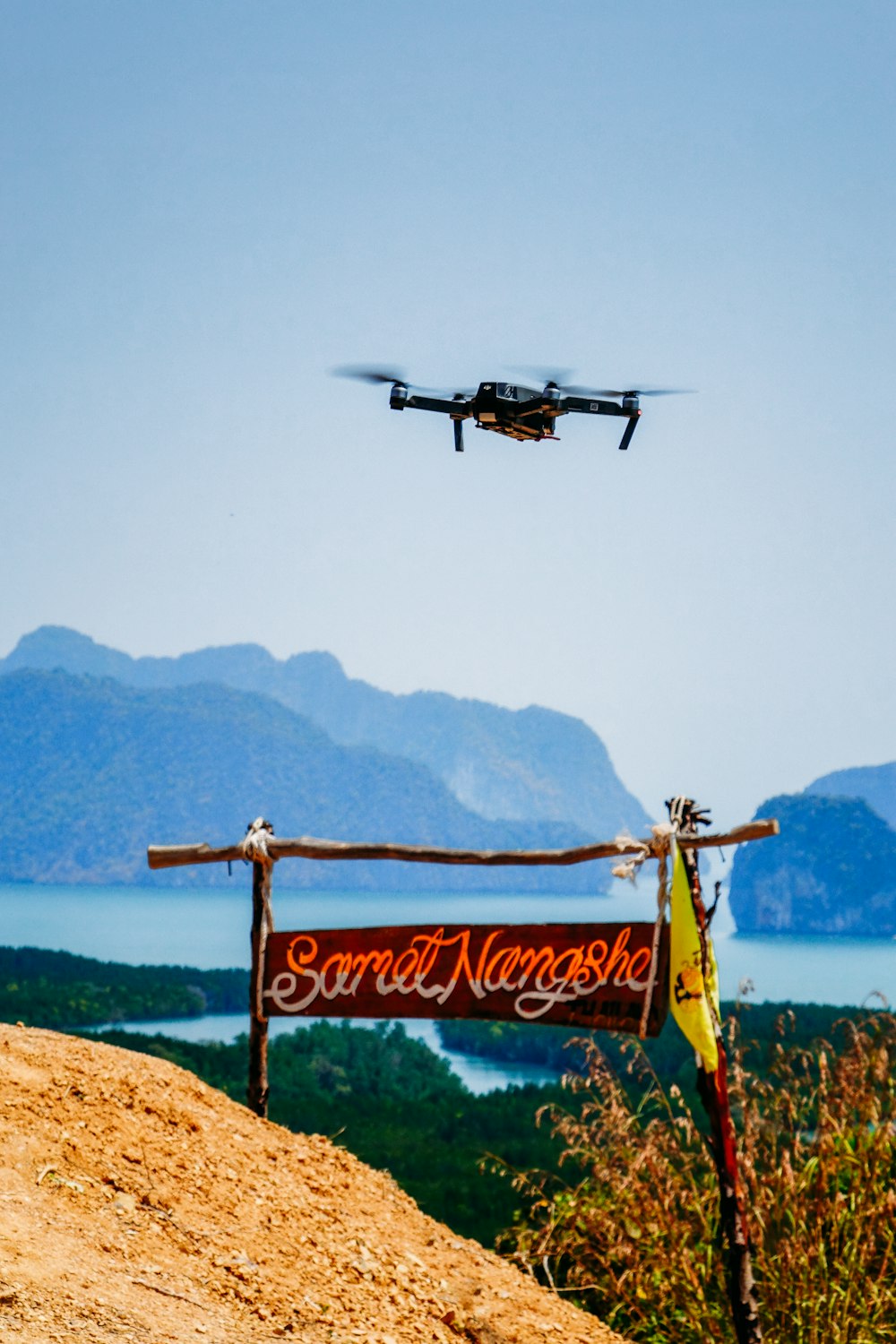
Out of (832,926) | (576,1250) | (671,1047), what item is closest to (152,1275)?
(576,1250)

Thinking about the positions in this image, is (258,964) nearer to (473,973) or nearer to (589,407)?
(473,973)

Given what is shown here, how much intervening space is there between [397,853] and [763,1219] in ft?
11.7

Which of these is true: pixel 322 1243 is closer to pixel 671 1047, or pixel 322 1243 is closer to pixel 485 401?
pixel 485 401

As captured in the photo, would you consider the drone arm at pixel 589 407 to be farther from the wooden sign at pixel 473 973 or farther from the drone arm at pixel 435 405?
the wooden sign at pixel 473 973

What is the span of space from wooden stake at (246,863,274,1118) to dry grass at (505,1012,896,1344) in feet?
6.83

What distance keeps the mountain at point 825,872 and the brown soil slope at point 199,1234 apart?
120 metres

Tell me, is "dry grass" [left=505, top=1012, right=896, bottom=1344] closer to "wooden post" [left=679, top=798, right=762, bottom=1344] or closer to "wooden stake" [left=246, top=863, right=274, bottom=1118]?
"wooden post" [left=679, top=798, right=762, bottom=1344]

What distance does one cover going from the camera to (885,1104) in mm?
10211

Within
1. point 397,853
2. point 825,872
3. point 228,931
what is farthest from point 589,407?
point 825,872

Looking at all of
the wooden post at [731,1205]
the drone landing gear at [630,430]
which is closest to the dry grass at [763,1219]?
the wooden post at [731,1205]

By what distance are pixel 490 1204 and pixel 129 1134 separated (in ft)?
15.5

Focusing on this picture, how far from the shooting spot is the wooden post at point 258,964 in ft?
33.2

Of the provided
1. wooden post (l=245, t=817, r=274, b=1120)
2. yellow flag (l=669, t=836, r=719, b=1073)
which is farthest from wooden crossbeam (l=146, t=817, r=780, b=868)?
yellow flag (l=669, t=836, r=719, b=1073)

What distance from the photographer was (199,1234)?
25.5 feet
